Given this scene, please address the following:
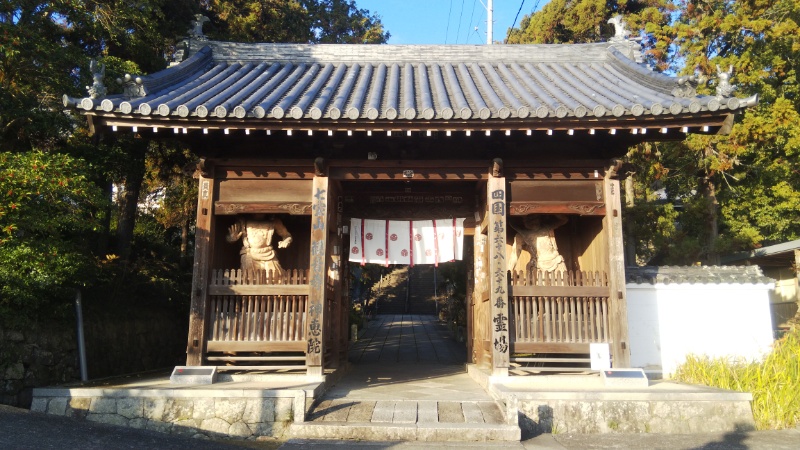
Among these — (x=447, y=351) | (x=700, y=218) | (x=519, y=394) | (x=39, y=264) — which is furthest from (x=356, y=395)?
(x=700, y=218)

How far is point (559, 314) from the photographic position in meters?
7.96

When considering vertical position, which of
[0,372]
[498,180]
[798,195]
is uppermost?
[798,195]

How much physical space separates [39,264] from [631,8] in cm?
2024

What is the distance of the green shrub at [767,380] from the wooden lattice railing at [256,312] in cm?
554

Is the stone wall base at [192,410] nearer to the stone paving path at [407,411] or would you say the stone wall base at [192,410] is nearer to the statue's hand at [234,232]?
the stone paving path at [407,411]

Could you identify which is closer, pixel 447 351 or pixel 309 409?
pixel 309 409

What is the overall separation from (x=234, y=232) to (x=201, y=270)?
1.06m

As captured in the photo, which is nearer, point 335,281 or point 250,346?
point 250,346

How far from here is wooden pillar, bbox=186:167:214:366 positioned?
7.72m

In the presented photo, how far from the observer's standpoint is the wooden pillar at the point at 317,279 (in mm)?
7586

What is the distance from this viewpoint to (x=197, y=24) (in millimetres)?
10508

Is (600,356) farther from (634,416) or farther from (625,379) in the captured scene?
(634,416)

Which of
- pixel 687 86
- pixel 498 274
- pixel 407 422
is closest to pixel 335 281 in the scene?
pixel 498 274

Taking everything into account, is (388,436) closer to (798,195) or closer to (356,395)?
(356,395)
